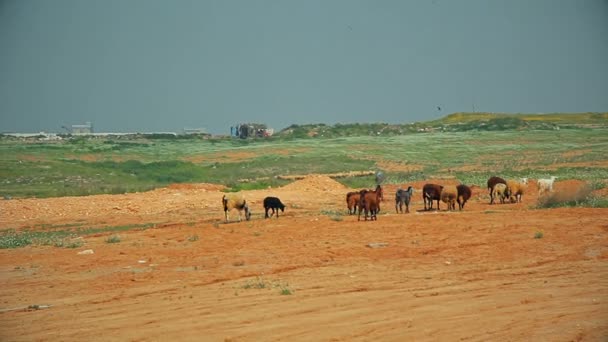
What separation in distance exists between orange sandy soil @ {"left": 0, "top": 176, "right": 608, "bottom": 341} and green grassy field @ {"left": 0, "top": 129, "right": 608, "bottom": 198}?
20.5 meters

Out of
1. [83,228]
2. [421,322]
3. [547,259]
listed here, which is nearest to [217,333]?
[421,322]

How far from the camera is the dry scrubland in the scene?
11.8m

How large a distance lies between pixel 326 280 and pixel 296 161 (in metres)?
51.7

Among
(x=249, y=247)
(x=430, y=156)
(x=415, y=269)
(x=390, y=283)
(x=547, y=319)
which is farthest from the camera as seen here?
(x=430, y=156)

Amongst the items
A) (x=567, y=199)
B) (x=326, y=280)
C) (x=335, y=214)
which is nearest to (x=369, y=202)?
(x=335, y=214)

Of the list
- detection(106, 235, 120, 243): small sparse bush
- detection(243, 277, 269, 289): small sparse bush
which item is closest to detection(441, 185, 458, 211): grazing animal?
detection(106, 235, 120, 243): small sparse bush

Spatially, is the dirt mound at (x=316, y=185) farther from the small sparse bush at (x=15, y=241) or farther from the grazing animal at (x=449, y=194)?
the small sparse bush at (x=15, y=241)

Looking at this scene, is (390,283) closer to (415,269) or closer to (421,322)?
(415,269)

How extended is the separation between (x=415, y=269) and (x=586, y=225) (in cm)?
677

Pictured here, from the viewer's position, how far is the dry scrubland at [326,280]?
466 inches

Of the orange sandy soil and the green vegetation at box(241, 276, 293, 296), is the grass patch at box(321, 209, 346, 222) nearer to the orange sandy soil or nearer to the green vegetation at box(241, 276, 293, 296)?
the orange sandy soil

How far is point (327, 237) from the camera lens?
71.7ft

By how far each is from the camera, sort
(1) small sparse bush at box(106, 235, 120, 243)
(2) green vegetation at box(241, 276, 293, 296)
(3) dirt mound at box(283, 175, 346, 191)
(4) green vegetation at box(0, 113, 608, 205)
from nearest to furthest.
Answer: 1. (2) green vegetation at box(241, 276, 293, 296)
2. (1) small sparse bush at box(106, 235, 120, 243)
3. (3) dirt mound at box(283, 175, 346, 191)
4. (4) green vegetation at box(0, 113, 608, 205)

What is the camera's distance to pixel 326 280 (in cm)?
1552
